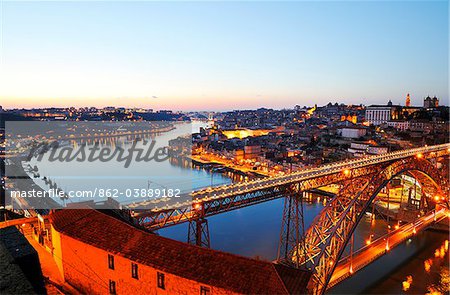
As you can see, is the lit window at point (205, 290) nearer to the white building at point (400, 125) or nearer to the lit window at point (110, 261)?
the lit window at point (110, 261)

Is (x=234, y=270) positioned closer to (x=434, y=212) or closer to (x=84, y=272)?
(x=84, y=272)

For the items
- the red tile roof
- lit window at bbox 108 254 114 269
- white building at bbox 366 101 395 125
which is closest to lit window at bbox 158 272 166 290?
the red tile roof

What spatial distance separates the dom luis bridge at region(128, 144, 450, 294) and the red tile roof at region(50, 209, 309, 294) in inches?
84.4

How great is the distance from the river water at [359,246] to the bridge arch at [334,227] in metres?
2.60

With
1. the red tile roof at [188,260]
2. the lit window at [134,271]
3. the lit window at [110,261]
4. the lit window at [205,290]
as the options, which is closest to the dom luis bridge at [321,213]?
the red tile roof at [188,260]

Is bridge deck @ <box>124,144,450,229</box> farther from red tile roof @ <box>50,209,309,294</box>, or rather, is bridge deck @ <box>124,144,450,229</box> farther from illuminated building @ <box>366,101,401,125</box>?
illuminated building @ <box>366,101,401,125</box>

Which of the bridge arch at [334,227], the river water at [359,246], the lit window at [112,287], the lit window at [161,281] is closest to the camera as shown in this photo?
the lit window at [161,281]

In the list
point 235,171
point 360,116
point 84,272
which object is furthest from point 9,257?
point 360,116

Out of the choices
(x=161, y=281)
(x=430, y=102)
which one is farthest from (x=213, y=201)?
(x=430, y=102)

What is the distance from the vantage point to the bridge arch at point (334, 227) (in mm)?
11641

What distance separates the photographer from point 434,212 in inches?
827

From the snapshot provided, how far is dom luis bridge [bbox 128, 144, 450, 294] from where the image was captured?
35.5ft

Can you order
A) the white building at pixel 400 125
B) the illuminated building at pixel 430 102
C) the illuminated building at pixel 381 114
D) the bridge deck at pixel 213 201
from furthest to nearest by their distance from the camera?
1. the illuminated building at pixel 430 102
2. the illuminated building at pixel 381 114
3. the white building at pixel 400 125
4. the bridge deck at pixel 213 201

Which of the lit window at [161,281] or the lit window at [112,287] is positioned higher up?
the lit window at [161,281]
